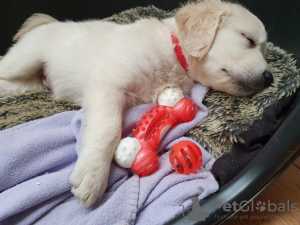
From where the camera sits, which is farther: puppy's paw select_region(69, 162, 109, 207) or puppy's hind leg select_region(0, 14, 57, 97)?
puppy's hind leg select_region(0, 14, 57, 97)

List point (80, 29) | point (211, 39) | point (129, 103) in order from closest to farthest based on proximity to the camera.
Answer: point (211, 39) → point (129, 103) → point (80, 29)

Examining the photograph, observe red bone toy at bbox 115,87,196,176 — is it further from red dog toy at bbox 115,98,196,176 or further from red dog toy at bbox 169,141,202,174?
red dog toy at bbox 169,141,202,174

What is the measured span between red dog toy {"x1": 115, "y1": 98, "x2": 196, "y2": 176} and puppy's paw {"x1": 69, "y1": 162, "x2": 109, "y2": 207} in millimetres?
152

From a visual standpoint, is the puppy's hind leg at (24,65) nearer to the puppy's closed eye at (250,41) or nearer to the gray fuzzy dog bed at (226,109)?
the gray fuzzy dog bed at (226,109)

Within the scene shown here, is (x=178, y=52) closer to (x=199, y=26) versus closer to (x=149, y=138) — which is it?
(x=199, y=26)

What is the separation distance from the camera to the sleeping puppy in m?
1.35

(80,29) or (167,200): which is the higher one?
(80,29)

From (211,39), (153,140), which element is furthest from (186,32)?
(153,140)

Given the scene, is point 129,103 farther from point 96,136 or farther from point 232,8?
point 232,8

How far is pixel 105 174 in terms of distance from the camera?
1261 mm

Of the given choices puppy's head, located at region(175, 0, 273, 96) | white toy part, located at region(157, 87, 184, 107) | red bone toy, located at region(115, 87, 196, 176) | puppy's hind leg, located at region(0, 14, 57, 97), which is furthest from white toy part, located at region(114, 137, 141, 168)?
puppy's hind leg, located at region(0, 14, 57, 97)

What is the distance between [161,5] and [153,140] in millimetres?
1924

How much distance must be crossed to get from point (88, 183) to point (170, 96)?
71 cm

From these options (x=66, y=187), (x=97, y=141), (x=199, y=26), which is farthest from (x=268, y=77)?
(x=66, y=187)
